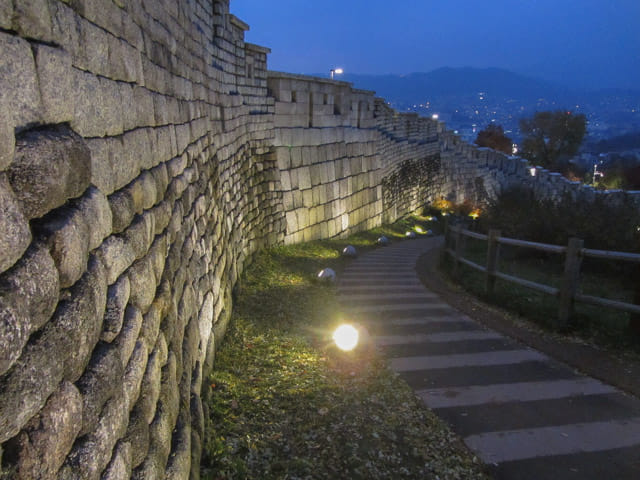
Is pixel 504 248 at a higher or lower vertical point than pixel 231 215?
lower

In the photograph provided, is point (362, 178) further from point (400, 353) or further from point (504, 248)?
point (400, 353)

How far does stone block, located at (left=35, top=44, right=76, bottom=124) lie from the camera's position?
1298 mm

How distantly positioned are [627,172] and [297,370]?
4082 cm

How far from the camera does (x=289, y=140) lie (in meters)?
9.88

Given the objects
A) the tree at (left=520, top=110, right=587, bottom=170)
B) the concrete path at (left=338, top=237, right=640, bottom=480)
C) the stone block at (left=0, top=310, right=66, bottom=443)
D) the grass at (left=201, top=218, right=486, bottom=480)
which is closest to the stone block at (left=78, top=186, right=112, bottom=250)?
the stone block at (left=0, top=310, right=66, bottom=443)

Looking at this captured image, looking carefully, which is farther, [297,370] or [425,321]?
[425,321]

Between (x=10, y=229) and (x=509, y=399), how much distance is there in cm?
371

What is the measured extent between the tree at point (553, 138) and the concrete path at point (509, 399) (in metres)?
41.6

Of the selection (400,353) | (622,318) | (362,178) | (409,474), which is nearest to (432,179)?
(362,178)

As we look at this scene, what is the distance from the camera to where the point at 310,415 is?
135 inches

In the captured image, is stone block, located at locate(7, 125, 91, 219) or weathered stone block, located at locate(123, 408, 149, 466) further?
weathered stone block, located at locate(123, 408, 149, 466)

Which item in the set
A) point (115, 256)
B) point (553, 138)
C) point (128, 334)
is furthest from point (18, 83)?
point (553, 138)

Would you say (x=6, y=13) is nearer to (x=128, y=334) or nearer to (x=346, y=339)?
(x=128, y=334)

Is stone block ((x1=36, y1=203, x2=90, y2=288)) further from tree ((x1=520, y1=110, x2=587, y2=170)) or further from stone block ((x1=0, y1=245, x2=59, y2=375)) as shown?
tree ((x1=520, y1=110, x2=587, y2=170))
